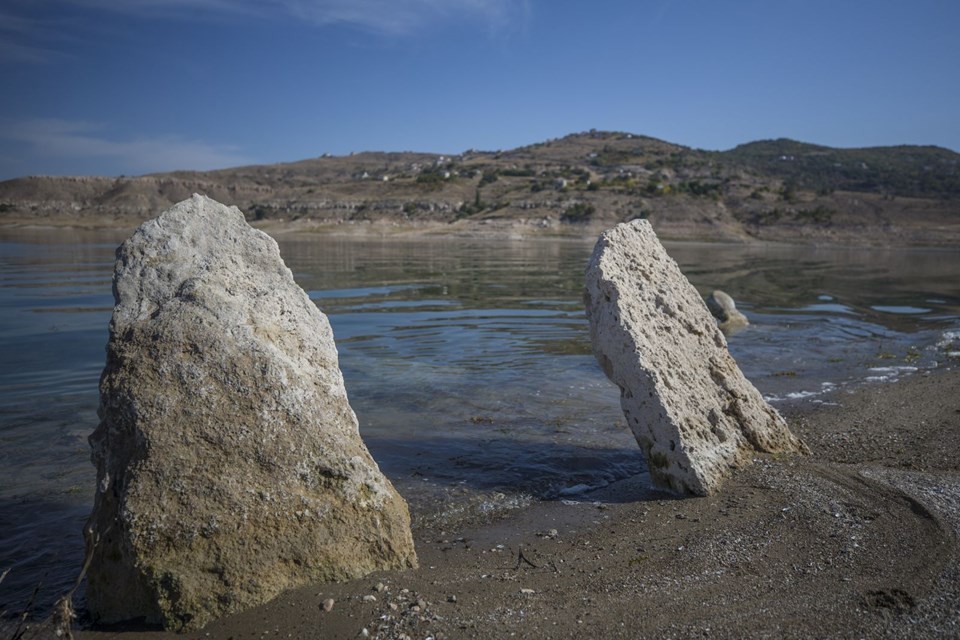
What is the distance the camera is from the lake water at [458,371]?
6371 mm

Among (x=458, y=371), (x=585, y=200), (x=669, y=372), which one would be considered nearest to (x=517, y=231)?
(x=585, y=200)

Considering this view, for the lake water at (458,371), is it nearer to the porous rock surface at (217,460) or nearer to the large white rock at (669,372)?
the large white rock at (669,372)

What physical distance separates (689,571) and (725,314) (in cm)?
1310

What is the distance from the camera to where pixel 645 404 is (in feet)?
19.6

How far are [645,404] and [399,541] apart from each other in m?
2.50

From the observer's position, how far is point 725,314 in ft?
54.5

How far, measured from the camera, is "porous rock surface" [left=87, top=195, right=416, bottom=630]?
3934mm

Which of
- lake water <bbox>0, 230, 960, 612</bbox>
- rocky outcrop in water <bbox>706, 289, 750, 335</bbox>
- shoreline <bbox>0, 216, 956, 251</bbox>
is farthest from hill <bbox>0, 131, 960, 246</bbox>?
rocky outcrop in water <bbox>706, 289, 750, 335</bbox>

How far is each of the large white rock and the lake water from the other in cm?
108

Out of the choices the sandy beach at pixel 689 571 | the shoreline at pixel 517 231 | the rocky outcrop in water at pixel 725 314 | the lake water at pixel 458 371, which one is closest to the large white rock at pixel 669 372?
the sandy beach at pixel 689 571

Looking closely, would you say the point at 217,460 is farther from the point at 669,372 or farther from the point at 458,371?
the point at 458,371

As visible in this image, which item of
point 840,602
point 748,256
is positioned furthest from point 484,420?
point 748,256

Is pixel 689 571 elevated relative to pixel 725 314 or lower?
lower

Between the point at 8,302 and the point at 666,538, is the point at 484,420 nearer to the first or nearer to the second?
the point at 666,538
